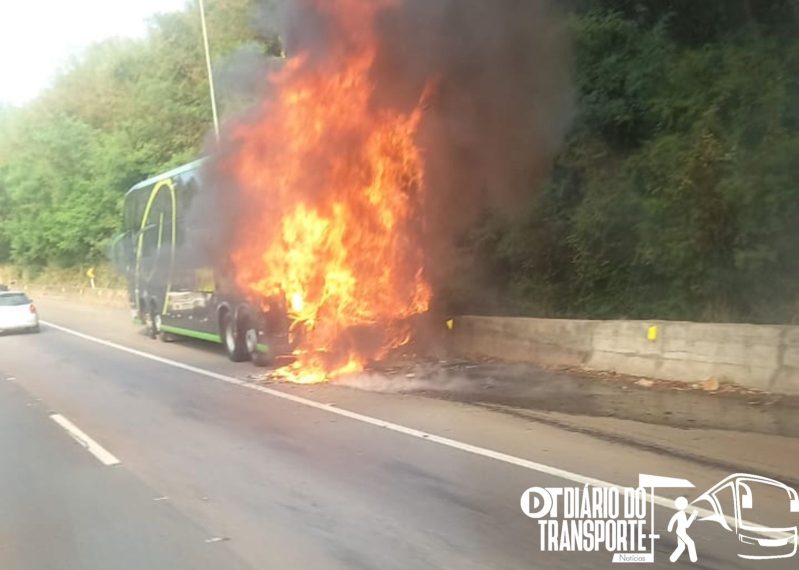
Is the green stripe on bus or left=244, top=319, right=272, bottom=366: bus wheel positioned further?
the green stripe on bus

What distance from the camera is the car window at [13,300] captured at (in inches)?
1016

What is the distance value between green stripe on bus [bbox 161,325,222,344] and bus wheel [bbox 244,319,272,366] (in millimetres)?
1312

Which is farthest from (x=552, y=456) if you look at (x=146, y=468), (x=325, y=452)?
(x=146, y=468)

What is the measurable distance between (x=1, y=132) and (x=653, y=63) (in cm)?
6341

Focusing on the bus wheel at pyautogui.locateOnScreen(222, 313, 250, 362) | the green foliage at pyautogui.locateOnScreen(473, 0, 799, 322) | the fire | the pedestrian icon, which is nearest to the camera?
the pedestrian icon

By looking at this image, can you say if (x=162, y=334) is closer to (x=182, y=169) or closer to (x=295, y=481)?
(x=182, y=169)

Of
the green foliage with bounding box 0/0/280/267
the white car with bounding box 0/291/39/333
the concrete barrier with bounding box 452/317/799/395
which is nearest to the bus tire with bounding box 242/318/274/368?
the concrete barrier with bounding box 452/317/799/395

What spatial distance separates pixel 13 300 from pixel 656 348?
20.2 m

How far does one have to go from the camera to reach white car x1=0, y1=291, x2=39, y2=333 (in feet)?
83.5

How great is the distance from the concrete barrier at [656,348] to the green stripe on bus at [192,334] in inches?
197

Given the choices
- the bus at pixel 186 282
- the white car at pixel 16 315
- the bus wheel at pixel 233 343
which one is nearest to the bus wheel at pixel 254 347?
the bus at pixel 186 282

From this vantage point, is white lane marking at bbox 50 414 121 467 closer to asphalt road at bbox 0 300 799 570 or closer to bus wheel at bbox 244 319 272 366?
asphalt road at bbox 0 300 799 570

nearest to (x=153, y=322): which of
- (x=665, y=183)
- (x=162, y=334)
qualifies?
(x=162, y=334)

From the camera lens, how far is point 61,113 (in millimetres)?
56875
